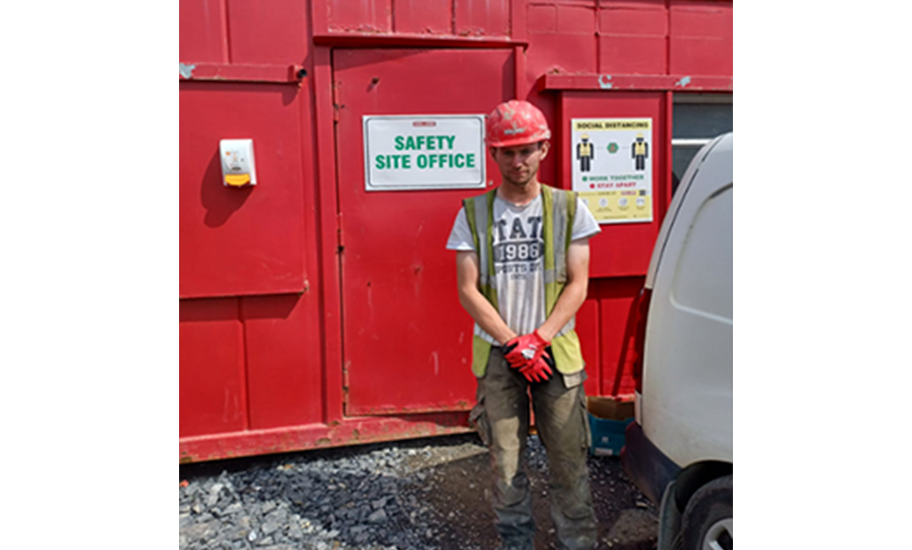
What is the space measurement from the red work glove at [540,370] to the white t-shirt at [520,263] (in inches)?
5.8

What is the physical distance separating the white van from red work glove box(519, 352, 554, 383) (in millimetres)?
386

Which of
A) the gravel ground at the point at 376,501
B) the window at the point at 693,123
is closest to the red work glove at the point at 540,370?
the gravel ground at the point at 376,501

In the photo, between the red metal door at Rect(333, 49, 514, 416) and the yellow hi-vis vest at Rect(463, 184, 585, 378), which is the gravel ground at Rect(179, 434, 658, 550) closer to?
the red metal door at Rect(333, 49, 514, 416)

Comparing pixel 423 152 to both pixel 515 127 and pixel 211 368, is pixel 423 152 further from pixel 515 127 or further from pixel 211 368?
pixel 211 368

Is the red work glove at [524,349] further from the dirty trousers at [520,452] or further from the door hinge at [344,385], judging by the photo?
the door hinge at [344,385]

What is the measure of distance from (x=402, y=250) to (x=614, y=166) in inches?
63.9

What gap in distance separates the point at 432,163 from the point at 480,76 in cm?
68

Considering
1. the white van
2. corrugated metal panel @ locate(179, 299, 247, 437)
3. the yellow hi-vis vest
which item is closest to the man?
the yellow hi-vis vest

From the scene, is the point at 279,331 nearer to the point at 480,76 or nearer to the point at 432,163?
the point at 432,163

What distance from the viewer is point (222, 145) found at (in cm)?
342

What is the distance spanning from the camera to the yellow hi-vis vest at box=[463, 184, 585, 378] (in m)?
2.40

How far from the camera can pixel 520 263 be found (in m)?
2.42

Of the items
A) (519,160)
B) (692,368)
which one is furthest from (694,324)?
(519,160)

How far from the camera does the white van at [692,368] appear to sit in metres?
1.85
